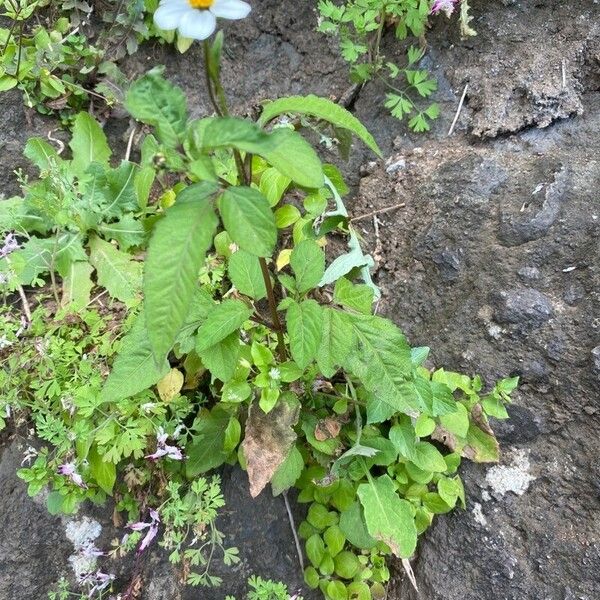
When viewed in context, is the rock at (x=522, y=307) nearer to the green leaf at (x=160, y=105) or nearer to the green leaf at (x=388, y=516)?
the green leaf at (x=388, y=516)

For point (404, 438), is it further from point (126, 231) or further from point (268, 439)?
point (126, 231)

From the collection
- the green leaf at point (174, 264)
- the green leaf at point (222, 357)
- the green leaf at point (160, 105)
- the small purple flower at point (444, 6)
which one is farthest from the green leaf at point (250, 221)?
the small purple flower at point (444, 6)

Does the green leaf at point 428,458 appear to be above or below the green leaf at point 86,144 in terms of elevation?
below

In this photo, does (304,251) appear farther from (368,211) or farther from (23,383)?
(23,383)

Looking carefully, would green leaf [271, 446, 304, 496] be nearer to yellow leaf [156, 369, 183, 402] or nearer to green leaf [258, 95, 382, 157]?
yellow leaf [156, 369, 183, 402]

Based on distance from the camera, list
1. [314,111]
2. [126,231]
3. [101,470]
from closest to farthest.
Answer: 1. [314,111]
2. [101,470]
3. [126,231]

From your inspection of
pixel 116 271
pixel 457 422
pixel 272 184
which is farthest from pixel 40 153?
pixel 457 422

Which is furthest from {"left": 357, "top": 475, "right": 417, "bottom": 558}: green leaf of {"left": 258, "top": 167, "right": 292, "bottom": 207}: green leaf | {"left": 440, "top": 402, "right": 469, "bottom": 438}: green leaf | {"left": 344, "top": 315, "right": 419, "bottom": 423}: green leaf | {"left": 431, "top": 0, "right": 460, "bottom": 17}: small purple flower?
{"left": 431, "top": 0, "right": 460, "bottom": 17}: small purple flower
